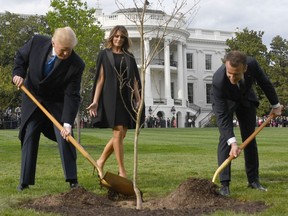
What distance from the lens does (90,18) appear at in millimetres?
19016

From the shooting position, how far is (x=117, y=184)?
640 centimetres

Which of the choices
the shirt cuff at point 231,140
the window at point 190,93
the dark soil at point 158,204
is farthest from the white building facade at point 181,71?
the dark soil at point 158,204

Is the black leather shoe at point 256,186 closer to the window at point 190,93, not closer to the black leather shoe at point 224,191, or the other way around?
the black leather shoe at point 224,191

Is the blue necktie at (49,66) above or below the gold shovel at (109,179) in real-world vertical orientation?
above

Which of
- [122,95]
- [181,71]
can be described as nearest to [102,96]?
[122,95]

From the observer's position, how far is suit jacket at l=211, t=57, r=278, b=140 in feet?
22.2

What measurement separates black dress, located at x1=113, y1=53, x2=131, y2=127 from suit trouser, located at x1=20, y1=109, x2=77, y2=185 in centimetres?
74

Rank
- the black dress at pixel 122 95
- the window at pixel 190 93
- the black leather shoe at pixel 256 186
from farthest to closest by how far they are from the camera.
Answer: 1. the window at pixel 190 93
2. the black dress at pixel 122 95
3. the black leather shoe at pixel 256 186

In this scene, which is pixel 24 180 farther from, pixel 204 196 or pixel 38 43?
pixel 204 196

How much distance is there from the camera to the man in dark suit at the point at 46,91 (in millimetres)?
6840

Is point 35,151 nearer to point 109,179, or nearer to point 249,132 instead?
point 109,179

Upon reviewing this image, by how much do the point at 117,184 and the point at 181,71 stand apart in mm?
64933

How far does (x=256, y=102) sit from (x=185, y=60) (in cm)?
6654

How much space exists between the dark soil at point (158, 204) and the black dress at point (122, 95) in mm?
1295
